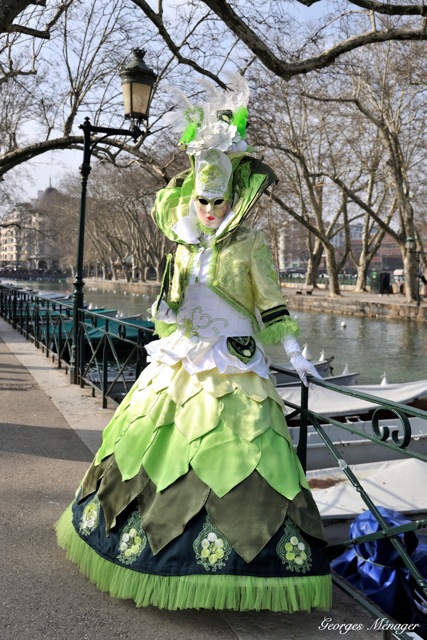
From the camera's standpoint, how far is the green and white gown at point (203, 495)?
230 centimetres

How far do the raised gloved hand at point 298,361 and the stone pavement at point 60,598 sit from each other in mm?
996

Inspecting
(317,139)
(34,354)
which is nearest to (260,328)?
(34,354)

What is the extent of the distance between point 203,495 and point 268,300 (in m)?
0.92

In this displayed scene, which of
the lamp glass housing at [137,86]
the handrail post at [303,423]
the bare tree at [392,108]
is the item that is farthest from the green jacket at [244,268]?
the bare tree at [392,108]

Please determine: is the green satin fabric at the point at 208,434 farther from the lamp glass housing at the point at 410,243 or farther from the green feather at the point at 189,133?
the lamp glass housing at the point at 410,243

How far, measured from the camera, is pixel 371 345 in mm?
20047

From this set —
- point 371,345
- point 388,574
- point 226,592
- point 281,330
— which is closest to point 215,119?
point 281,330

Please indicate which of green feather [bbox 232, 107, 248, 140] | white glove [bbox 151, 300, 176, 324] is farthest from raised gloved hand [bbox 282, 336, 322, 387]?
green feather [bbox 232, 107, 248, 140]

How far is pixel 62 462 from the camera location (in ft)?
14.7

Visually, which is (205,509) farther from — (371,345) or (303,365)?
(371,345)

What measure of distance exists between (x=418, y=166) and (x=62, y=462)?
33.2m

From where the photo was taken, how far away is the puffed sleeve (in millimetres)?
2754

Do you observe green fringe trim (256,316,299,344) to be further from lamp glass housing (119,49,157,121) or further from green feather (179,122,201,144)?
lamp glass housing (119,49,157,121)

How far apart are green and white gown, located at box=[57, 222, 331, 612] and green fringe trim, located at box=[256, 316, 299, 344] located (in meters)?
0.11
